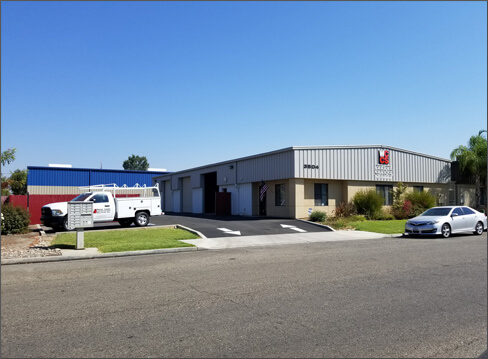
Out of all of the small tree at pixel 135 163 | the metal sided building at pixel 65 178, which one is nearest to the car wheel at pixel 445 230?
the metal sided building at pixel 65 178

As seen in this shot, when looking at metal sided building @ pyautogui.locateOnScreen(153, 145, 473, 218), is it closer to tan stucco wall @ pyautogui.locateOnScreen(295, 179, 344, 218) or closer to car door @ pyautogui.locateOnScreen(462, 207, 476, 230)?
tan stucco wall @ pyautogui.locateOnScreen(295, 179, 344, 218)

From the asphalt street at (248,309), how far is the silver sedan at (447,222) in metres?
7.60

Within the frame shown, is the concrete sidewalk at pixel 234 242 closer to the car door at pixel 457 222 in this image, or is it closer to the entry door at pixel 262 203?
the car door at pixel 457 222

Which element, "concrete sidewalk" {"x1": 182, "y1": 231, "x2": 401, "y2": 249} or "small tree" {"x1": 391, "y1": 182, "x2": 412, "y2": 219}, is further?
"small tree" {"x1": 391, "y1": 182, "x2": 412, "y2": 219}

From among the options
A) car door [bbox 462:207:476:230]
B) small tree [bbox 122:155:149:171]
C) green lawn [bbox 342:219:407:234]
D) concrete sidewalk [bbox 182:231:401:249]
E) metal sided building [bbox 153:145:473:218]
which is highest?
small tree [bbox 122:155:149:171]

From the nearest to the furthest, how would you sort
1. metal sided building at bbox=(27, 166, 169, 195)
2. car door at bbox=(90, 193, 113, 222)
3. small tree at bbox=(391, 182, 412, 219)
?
car door at bbox=(90, 193, 113, 222) → small tree at bbox=(391, 182, 412, 219) → metal sided building at bbox=(27, 166, 169, 195)

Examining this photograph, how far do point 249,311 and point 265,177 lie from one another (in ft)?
78.7

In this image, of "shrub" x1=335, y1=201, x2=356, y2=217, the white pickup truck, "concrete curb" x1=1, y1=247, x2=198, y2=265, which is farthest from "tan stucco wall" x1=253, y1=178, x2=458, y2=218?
"concrete curb" x1=1, y1=247, x2=198, y2=265

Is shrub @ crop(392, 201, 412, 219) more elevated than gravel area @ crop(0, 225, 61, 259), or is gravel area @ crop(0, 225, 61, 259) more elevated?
shrub @ crop(392, 201, 412, 219)

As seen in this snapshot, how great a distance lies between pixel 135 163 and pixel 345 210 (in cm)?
11050

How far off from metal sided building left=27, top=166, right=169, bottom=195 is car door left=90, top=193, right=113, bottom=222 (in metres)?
31.4

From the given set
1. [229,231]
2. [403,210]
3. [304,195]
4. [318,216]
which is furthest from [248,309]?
[403,210]

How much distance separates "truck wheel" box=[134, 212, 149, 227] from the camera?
2305 cm

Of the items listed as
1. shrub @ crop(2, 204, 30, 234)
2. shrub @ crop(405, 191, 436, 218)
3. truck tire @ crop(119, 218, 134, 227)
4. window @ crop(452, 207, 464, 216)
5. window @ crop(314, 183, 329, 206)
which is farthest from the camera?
shrub @ crop(405, 191, 436, 218)
